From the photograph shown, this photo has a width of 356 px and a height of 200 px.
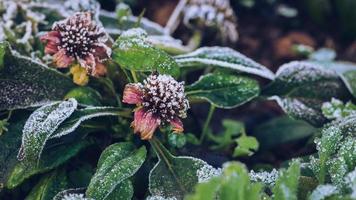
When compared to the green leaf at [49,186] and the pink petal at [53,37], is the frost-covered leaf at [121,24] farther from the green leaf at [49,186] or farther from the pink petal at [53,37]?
the green leaf at [49,186]

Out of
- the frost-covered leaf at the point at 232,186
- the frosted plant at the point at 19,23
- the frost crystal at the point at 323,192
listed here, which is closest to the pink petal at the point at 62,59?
the frosted plant at the point at 19,23

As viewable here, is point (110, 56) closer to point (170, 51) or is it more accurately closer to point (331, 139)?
point (170, 51)

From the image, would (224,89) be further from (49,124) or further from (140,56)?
(49,124)

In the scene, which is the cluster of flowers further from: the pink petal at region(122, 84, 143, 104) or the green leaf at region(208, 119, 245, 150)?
the green leaf at region(208, 119, 245, 150)

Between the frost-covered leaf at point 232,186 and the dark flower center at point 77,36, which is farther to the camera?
the dark flower center at point 77,36

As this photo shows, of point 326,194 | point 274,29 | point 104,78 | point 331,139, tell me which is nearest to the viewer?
point 326,194

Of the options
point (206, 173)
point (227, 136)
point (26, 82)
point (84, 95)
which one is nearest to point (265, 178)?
point (206, 173)

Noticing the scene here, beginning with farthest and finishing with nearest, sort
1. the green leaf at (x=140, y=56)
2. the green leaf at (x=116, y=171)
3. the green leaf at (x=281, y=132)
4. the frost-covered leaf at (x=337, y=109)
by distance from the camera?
the green leaf at (x=281, y=132) < the frost-covered leaf at (x=337, y=109) < the green leaf at (x=140, y=56) < the green leaf at (x=116, y=171)

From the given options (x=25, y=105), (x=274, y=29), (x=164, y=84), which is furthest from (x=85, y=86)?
(x=274, y=29)
